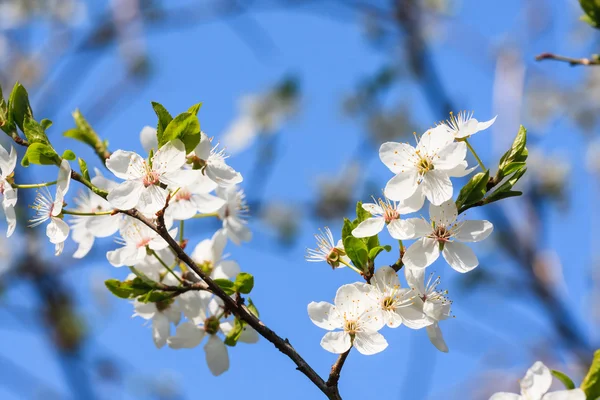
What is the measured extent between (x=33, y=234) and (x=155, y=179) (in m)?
4.28

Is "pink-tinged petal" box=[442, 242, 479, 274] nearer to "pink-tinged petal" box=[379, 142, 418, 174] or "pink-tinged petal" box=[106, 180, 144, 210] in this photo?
"pink-tinged petal" box=[379, 142, 418, 174]

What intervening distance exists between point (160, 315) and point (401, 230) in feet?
1.93

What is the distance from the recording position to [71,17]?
22.0 ft

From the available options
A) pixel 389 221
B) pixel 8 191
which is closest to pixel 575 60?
pixel 389 221

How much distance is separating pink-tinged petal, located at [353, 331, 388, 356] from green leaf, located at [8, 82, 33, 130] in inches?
30.3

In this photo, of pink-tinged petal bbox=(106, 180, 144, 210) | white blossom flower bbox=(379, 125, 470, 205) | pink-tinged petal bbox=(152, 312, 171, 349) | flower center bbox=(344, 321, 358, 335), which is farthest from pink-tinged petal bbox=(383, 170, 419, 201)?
pink-tinged petal bbox=(152, 312, 171, 349)

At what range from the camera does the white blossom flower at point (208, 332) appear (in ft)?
4.66

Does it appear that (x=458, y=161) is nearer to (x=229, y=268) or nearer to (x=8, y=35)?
(x=229, y=268)

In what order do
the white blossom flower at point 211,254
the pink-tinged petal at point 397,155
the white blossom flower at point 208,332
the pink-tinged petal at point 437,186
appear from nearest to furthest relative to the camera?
1. the pink-tinged petal at point 437,186
2. the pink-tinged petal at point 397,155
3. the white blossom flower at point 208,332
4. the white blossom flower at point 211,254

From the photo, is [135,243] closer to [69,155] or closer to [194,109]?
[69,155]

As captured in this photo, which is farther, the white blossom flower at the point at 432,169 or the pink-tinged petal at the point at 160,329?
the pink-tinged petal at the point at 160,329

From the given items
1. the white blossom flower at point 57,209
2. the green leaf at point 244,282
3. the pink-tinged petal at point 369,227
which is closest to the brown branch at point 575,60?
the pink-tinged petal at point 369,227

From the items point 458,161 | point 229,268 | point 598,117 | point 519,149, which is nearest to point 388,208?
point 458,161

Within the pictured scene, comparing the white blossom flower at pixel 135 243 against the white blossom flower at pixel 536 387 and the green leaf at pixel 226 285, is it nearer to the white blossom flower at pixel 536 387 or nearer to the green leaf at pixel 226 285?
the green leaf at pixel 226 285
